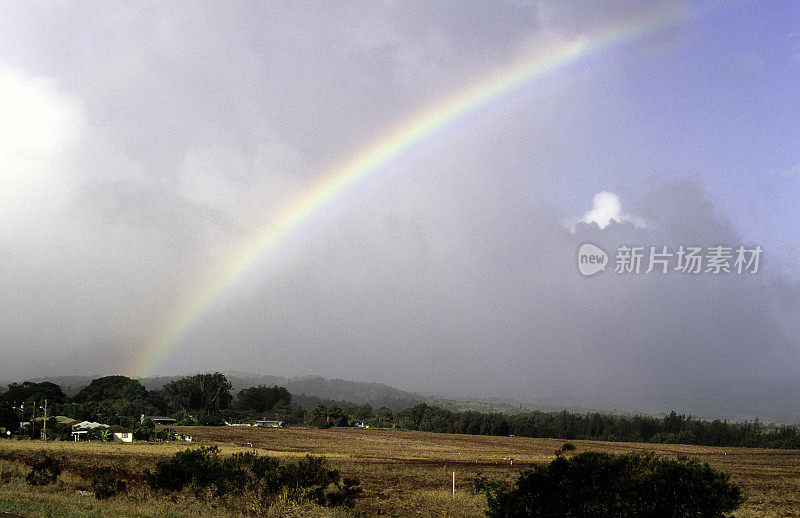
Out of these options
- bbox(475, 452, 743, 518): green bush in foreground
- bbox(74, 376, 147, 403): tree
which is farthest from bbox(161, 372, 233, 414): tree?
bbox(475, 452, 743, 518): green bush in foreground

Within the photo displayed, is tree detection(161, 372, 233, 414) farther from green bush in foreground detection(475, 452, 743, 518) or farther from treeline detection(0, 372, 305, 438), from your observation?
green bush in foreground detection(475, 452, 743, 518)

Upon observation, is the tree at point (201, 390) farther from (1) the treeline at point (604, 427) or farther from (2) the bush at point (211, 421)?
(1) the treeline at point (604, 427)

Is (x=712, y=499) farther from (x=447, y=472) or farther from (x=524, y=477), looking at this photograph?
(x=447, y=472)

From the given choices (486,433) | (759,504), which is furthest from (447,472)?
(486,433)

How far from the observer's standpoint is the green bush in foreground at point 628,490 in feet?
41.4

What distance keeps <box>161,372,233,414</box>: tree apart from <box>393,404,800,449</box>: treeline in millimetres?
62505

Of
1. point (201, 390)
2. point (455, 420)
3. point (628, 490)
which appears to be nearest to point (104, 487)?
point (628, 490)

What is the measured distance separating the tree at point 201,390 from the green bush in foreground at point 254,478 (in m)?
176

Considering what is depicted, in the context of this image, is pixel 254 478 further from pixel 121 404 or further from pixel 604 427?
pixel 604 427

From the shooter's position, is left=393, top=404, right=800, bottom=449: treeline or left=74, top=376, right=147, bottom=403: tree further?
left=74, top=376, right=147, bottom=403: tree

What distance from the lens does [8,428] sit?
8394 cm

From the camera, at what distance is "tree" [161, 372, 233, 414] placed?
191250 mm

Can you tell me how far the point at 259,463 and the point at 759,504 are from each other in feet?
80.1

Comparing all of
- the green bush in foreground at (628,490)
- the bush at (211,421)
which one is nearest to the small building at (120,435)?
the bush at (211,421)
